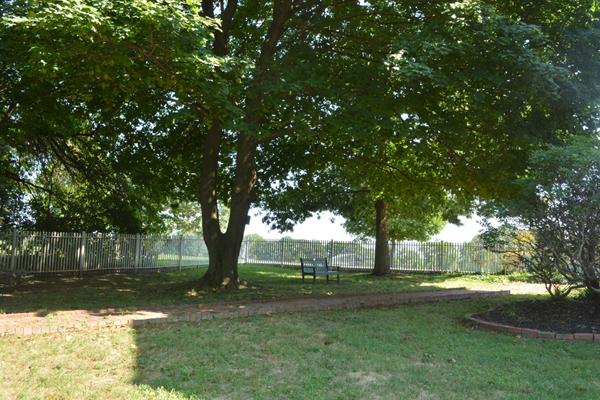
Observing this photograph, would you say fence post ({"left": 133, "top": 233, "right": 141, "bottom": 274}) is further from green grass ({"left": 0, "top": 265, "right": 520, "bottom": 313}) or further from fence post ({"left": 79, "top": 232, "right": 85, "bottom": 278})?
green grass ({"left": 0, "top": 265, "right": 520, "bottom": 313})

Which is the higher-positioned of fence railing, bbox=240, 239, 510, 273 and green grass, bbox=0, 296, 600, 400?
fence railing, bbox=240, 239, 510, 273

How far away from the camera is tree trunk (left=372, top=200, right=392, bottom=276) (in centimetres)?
2034

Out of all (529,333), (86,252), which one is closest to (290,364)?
(529,333)

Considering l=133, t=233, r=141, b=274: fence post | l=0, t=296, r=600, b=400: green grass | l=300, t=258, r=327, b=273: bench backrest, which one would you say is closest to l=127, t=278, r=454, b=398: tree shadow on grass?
l=0, t=296, r=600, b=400: green grass

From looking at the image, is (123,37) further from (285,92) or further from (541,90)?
(541,90)

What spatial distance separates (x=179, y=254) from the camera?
21766mm

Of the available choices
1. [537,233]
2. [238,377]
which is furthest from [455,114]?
[238,377]

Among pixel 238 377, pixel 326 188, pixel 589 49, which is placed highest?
pixel 589 49

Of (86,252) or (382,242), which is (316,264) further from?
(86,252)

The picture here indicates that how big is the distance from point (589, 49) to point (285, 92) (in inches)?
296

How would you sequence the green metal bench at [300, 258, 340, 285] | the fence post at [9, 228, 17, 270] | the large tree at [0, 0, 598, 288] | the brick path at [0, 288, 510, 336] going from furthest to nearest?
the green metal bench at [300, 258, 340, 285]
the fence post at [9, 228, 17, 270]
the large tree at [0, 0, 598, 288]
the brick path at [0, 288, 510, 336]

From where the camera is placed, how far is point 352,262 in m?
24.4

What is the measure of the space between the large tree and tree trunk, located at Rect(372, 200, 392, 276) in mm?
5225

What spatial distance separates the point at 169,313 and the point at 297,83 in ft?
18.3
